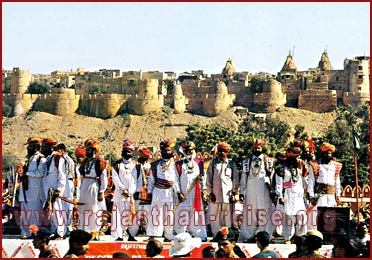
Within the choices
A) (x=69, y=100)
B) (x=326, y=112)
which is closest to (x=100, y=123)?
(x=69, y=100)

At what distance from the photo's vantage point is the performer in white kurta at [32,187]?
44.3ft

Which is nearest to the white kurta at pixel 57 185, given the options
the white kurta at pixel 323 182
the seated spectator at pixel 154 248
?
the seated spectator at pixel 154 248

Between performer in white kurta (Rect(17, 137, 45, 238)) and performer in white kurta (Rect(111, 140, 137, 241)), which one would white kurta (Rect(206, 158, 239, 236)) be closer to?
performer in white kurta (Rect(111, 140, 137, 241))

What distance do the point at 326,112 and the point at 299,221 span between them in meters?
64.4

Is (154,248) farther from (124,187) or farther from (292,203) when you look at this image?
(292,203)

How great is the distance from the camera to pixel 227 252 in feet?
35.1

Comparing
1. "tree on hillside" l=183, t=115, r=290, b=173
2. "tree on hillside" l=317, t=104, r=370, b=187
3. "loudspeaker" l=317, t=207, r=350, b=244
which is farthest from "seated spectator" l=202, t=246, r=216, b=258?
"tree on hillside" l=183, t=115, r=290, b=173

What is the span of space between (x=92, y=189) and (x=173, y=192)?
106cm

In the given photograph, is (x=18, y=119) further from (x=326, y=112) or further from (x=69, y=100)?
(x=326, y=112)

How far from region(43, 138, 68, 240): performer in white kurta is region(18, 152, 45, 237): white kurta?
0.33 ft

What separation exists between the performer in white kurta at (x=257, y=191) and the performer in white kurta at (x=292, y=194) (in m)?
0.20

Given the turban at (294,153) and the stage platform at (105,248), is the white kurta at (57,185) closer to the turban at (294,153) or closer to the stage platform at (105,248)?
the stage platform at (105,248)

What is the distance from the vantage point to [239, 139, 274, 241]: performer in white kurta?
13508 mm

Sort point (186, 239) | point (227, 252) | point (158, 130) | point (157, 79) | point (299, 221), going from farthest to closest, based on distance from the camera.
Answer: point (157, 79) < point (158, 130) < point (299, 221) < point (186, 239) < point (227, 252)
